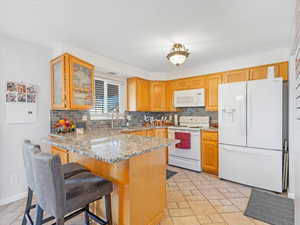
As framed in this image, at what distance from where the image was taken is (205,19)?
71.4 inches

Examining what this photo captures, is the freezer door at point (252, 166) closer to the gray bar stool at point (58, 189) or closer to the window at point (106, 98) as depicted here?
the gray bar stool at point (58, 189)

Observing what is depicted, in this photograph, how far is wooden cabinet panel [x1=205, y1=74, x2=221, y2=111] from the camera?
337 cm

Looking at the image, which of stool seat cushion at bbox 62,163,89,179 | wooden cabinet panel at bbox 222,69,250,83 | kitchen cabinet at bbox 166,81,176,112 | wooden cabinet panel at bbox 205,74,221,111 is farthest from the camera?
kitchen cabinet at bbox 166,81,176,112

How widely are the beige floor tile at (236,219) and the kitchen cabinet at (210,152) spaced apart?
3.95ft

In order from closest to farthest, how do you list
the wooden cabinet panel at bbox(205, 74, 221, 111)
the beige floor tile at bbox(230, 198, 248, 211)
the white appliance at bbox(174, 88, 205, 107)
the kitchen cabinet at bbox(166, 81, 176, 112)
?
the beige floor tile at bbox(230, 198, 248, 211), the wooden cabinet panel at bbox(205, 74, 221, 111), the white appliance at bbox(174, 88, 205, 107), the kitchen cabinet at bbox(166, 81, 176, 112)

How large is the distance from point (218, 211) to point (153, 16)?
2.53 metres

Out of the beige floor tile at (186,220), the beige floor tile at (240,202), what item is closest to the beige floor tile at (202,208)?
the beige floor tile at (186,220)

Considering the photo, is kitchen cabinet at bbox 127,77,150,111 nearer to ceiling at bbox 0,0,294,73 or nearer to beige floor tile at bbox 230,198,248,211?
ceiling at bbox 0,0,294,73

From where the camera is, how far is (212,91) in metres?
3.44

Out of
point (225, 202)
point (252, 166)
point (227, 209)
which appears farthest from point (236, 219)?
point (252, 166)

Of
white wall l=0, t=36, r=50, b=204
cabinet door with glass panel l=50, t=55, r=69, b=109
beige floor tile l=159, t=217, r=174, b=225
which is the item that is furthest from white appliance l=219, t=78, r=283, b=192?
white wall l=0, t=36, r=50, b=204

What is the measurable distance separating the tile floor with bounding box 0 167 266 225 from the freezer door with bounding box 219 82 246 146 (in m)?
0.81

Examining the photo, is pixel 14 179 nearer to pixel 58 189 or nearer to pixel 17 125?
pixel 17 125

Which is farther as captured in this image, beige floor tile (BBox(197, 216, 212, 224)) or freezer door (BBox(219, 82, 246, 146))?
freezer door (BBox(219, 82, 246, 146))
